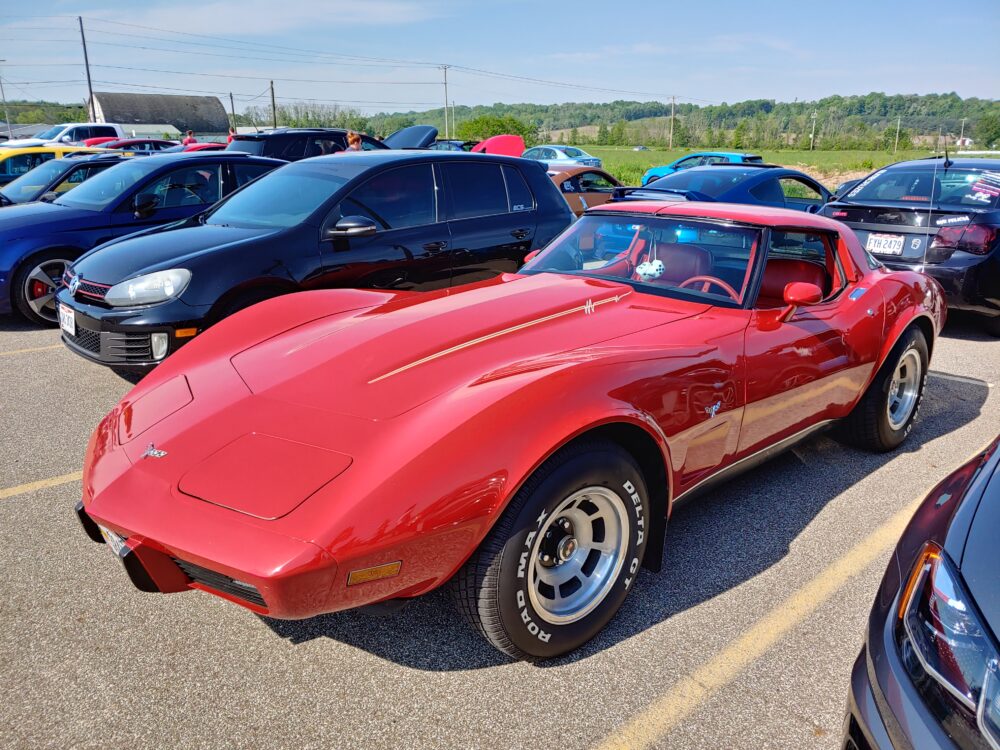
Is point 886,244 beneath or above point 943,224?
beneath

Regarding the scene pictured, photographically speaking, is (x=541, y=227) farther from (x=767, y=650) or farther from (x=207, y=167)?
(x=767, y=650)

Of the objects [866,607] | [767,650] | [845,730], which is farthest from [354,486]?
[866,607]

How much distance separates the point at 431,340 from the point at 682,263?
1.36 m

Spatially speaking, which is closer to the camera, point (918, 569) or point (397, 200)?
point (918, 569)

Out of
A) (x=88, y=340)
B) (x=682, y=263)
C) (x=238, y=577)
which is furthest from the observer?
(x=88, y=340)

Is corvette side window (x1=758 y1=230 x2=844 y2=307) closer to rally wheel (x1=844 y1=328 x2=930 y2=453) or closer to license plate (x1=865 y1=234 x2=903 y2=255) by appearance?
rally wheel (x1=844 y1=328 x2=930 y2=453)

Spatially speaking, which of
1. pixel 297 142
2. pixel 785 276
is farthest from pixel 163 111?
pixel 785 276

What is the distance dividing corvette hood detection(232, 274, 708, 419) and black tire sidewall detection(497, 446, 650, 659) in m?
0.45

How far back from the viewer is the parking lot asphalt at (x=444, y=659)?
213 centimetres

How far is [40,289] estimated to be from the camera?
704cm

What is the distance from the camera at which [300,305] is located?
137 inches

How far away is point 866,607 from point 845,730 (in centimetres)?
122

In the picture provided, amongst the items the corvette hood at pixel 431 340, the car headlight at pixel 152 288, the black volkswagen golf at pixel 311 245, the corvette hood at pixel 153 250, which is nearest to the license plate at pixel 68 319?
the black volkswagen golf at pixel 311 245

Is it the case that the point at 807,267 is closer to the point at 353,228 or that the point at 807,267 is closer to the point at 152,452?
the point at 353,228
